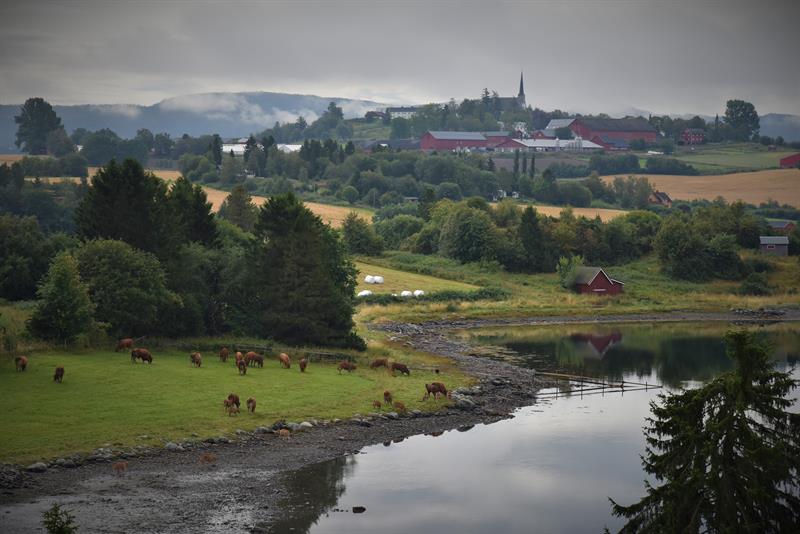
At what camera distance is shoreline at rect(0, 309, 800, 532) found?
3169 cm

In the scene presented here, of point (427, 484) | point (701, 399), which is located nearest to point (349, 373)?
point (427, 484)

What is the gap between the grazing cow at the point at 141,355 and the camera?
49562 mm

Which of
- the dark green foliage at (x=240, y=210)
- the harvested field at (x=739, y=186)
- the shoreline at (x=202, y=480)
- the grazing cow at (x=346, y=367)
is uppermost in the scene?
the harvested field at (x=739, y=186)

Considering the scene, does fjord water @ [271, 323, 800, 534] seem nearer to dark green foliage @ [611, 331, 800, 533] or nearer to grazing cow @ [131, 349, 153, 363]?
dark green foliage @ [611, 331, 800, 533]

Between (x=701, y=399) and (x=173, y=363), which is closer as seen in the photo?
(x=701, y=399)

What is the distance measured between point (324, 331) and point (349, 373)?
21.9 ft

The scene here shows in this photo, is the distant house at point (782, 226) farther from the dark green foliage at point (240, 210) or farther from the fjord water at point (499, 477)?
the fjord water at point (499, 477)

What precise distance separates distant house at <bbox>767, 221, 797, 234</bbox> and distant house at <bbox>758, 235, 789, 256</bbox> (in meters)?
4.26

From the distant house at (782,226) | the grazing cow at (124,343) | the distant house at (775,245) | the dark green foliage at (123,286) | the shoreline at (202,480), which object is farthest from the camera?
the distant house at (782,226)

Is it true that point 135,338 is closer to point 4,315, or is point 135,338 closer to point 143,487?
point 4,315

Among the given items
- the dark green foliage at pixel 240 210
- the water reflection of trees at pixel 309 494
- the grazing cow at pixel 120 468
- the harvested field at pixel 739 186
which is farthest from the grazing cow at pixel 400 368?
the harvested field at pixel 739 186

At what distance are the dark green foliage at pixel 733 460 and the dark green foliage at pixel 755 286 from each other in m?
81.4

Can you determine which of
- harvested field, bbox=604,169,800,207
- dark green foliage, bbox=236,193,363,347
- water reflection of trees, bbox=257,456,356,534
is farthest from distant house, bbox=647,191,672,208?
water reflection of trees, bbox=257,456,356,534

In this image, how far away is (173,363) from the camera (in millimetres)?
51469
